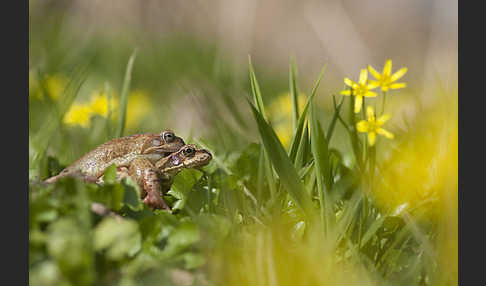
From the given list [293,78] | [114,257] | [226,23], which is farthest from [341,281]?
[226,23]

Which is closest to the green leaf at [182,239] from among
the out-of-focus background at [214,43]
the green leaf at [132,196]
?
the green leaf at [132,196]

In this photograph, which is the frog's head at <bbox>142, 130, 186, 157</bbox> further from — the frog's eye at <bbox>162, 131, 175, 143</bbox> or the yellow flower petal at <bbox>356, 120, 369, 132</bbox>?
the yellow flower petal at <bbox>356, 120, 369, 132</bbox>

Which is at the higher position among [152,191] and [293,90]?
[293,90]

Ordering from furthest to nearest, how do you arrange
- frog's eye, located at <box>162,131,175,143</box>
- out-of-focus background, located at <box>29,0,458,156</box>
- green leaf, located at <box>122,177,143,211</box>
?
out-of-focus background, located at <box>29,0,458,156</box> → frog's eye, located at <box>162,131,175,143</box> → green leaf, located at <box>122,177,143,211</box>

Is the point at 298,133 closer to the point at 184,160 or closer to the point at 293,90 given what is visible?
the point at 293,90

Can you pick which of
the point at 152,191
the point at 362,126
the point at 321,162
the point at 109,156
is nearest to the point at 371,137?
the point at 362,126

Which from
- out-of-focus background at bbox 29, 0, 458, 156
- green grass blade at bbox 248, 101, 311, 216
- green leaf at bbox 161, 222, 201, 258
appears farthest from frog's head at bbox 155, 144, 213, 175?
out-of-focus background at bbox 29, 0, 458, 156

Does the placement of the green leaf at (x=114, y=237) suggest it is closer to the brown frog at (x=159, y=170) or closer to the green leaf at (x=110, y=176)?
the green leaf at (x=110, y=176)
